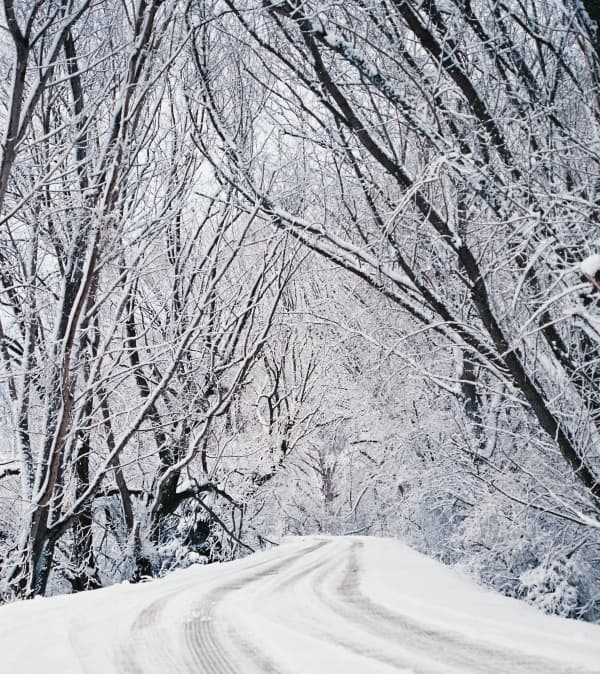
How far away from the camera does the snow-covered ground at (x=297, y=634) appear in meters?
1.94

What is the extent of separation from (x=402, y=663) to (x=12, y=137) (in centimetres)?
376

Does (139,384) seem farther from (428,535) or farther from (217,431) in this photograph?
(428,535)

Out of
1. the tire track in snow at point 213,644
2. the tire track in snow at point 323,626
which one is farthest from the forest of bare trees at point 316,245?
the tire track in snow at point 213,644

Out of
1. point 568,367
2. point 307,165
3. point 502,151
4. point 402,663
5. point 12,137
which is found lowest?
point 402,663

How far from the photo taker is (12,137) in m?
3.95

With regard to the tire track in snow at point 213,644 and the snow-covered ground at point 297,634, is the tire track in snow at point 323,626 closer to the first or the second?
the snow-covered ground at point 297,634

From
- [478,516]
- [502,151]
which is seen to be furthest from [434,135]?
[478,516]

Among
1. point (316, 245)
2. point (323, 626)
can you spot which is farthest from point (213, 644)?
point (316, 245)

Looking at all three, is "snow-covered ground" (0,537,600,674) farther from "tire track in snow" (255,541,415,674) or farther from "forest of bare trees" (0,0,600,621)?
"forest of bare trees" (0,0,600,621)

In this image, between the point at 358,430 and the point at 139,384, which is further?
the point at 358,430

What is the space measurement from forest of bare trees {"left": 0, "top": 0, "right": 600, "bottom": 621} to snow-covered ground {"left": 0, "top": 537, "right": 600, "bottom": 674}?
1.65 meters

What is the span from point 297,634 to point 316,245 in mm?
4162

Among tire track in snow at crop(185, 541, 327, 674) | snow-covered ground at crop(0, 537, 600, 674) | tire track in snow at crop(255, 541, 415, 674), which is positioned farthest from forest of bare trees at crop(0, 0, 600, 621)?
tire track in snow at crop(185, 541, 327, 674)

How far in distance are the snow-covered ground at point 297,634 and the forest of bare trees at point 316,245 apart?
165 centimetres
